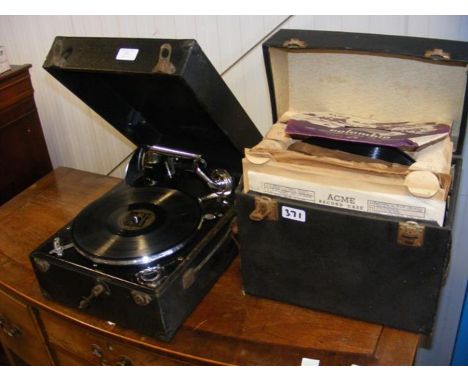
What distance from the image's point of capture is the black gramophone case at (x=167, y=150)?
1.06 metres

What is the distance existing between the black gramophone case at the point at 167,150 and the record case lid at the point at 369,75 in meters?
0.16

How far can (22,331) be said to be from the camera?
1458mm

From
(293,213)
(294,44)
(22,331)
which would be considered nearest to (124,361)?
(22,331)

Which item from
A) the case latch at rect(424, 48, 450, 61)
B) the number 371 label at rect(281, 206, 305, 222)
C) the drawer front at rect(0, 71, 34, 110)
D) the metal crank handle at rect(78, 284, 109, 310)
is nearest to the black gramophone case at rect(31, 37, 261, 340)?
the metal crank handle at rect(78, 284, 109, 310)

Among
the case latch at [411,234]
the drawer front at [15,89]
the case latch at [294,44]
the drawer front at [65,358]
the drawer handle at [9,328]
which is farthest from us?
the drawer front at [15,89]


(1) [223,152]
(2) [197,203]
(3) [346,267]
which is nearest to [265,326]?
(3) [346,267]

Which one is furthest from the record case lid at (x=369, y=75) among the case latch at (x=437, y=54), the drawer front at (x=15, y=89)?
the drawer front at (x=15, y=89)

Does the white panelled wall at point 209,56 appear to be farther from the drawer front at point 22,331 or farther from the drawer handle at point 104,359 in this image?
the drawer handle at point 104,359

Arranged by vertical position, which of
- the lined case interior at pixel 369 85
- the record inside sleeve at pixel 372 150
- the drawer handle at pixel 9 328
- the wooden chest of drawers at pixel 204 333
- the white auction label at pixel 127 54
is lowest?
the drawer handle at pixel 9 328

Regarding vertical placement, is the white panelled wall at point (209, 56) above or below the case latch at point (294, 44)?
below

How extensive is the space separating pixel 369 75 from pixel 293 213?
41 cm

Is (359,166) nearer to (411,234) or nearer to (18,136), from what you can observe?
(411,234)

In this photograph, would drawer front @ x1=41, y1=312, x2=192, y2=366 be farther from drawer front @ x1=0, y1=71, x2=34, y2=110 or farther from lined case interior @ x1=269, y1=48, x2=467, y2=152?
drawer front @ x1=0, y1=71, x2=34, y2=110

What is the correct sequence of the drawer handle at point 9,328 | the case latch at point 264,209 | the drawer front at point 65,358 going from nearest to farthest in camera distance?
1. the case latch at point 264,209
2. the drawer front at point 65,358
3. the drawer handle at point 9,328
